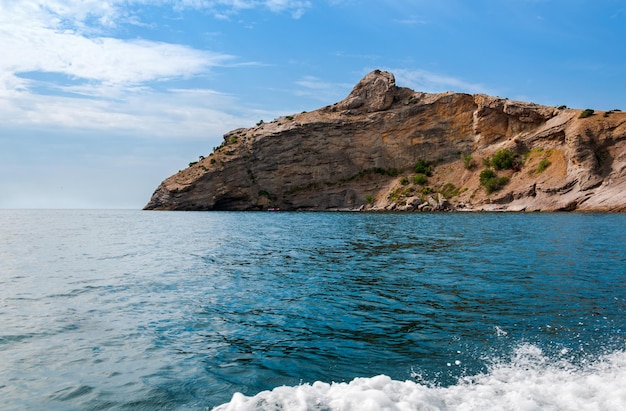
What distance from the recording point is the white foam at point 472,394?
628 centimetres

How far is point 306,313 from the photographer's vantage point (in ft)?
40.2

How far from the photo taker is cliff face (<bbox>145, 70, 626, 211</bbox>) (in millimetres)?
86625

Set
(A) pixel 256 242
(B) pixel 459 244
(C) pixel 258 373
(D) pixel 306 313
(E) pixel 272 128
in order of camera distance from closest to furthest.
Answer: (C) pixel 258 373
(D) pixel 306 313
(B) pixel 459 244
(A) pixel 256 242
(E) pixel 272 128

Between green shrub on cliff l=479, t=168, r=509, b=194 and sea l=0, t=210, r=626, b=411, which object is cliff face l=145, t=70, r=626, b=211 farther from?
sea l=0, t=210, r=626, b=411

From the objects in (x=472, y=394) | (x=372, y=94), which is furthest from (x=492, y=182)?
(x=472, y=394)

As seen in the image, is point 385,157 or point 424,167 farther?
point 385,157

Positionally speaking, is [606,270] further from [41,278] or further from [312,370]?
[41,278]

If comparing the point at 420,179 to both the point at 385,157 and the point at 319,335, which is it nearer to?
the point at 385,157

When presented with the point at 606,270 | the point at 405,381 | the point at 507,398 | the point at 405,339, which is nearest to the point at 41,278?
the point at 405,339

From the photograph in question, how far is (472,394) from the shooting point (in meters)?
6.80

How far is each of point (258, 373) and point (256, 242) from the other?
2443cm

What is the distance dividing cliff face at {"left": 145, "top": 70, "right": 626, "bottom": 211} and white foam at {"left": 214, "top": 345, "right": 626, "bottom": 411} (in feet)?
253

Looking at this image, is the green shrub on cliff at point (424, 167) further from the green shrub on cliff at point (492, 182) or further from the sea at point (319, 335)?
the sea at point (319, 335)

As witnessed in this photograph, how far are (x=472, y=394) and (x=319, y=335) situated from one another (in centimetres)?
413
